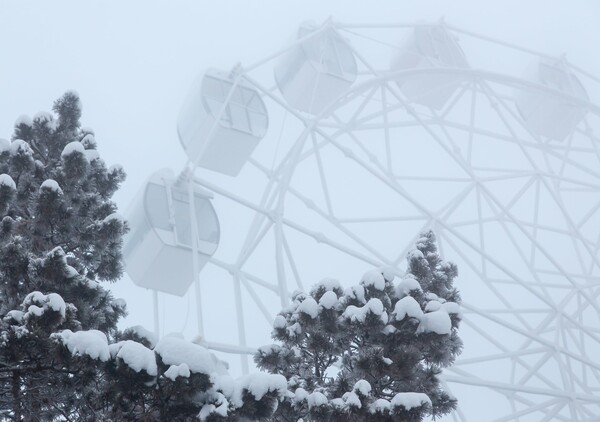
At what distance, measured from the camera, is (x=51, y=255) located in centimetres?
1275

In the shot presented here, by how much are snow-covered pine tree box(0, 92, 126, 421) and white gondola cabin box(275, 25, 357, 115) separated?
429 inches

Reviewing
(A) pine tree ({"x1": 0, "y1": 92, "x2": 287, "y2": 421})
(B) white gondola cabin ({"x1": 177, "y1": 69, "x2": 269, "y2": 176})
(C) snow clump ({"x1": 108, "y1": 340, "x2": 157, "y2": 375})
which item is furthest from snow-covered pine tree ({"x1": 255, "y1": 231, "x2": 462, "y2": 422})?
(B) white gondola cabin ({"x1": 177, "y1": 69, "x2": 269, "y2": 176})

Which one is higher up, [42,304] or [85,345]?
[42,304]

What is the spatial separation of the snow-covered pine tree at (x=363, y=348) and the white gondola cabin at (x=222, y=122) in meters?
10.2

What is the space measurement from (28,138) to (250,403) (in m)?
5.11

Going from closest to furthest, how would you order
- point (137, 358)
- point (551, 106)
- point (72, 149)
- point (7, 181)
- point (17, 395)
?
point (137, 358), point (17, 395), point (7, 181), point (72, 149), point (551, 106)

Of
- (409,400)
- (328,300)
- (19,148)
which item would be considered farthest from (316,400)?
(19,148)

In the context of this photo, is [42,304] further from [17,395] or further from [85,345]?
[17,395]

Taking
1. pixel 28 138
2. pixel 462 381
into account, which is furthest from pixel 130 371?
pixel 462 381

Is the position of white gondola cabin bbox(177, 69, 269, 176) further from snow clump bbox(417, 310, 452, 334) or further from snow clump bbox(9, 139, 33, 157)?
snow clump bbox(417, 310, 452, 334)

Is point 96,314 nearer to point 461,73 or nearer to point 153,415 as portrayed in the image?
point 153,415

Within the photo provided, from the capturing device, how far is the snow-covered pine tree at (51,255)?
11477mm

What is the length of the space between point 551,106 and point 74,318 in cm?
2006

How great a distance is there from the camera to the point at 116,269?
560 inches
